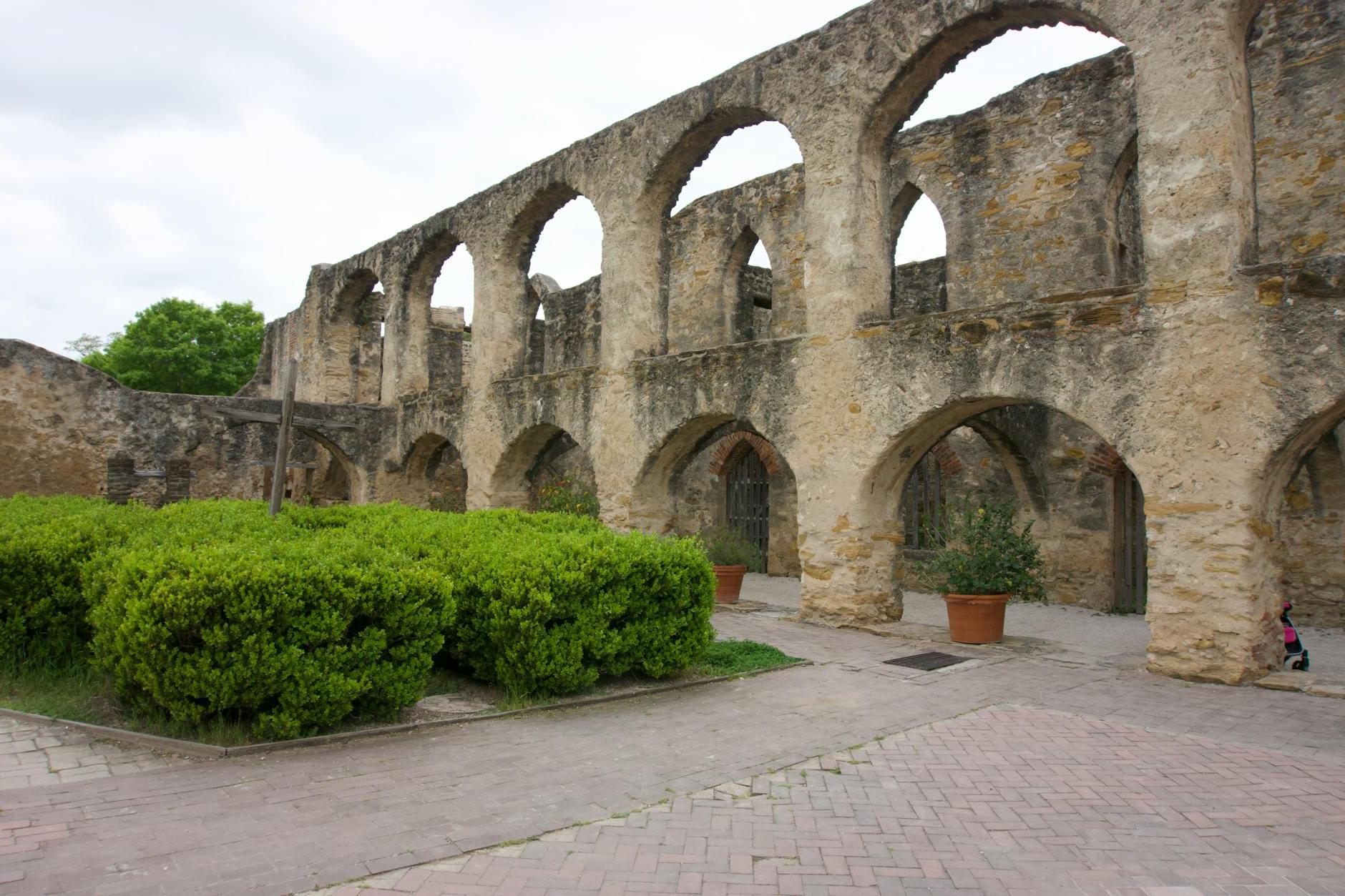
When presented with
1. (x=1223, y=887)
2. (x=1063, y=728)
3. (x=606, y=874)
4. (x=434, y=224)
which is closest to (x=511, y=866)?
(x=606, y=874)

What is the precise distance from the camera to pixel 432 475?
16766 mm

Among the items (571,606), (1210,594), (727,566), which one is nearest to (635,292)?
(727,566)

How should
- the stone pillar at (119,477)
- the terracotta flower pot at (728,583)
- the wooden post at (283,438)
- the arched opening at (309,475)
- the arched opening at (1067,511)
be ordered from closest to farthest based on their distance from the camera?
the wooden post at (283,438) → the terracotta flower pot at (728,583) → the arched opening at (1067,511) → the stone pillar at (119,477) → the arched opening at (309,475)

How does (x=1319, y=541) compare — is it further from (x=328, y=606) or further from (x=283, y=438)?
(x=283, y=438)

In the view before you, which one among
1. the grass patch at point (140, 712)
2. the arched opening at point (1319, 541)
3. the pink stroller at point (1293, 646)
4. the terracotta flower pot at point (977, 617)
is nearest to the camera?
the grass patch at point (140, 712)

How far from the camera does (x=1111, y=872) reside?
130 inches

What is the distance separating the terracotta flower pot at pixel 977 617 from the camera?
27.0ft

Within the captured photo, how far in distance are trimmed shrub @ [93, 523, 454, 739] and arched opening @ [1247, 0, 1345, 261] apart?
33.3 ft

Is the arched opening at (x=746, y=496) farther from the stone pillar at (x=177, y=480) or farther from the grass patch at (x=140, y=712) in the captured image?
the stone pillar at (x=177, y=480)

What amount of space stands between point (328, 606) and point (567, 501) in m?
9.20

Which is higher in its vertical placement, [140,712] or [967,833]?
[140,712]

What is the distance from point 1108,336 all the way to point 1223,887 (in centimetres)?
498

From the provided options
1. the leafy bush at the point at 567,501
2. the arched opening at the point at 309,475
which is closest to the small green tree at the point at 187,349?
the arched opening at the point at 309,475

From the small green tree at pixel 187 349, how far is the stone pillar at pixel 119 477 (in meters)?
21.9
